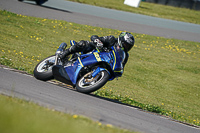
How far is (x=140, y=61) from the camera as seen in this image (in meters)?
14.0

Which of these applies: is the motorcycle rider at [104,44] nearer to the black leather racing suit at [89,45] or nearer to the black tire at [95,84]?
the black leather racing suit at [89,45]

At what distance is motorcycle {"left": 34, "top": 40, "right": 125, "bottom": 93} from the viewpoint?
684 cm

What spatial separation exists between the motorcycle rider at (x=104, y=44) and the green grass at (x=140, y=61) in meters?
1.61

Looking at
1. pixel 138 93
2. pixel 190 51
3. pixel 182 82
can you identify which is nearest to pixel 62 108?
pixel 138 93

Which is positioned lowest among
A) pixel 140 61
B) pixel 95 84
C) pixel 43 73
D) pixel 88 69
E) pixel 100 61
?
pixel 140 61

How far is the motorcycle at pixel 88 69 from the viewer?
6.84 m

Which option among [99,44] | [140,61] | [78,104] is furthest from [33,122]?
[140,61]

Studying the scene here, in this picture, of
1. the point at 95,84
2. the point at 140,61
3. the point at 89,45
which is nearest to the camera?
A: the point at 95,84

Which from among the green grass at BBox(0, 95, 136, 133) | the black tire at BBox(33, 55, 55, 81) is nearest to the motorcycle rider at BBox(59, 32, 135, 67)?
the black tire at BBox(33, 55, 55, 81)

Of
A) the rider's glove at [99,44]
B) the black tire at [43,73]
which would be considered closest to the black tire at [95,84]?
the rider's glove at [99,44]

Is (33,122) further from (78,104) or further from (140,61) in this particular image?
(140,61)

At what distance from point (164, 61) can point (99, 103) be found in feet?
29.6

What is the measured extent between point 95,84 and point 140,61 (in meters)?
7.69

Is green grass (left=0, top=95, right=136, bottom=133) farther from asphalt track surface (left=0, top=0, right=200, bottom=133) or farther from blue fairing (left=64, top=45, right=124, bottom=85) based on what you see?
blue fairing (left=64, top=45, right=124, bottom=85)
